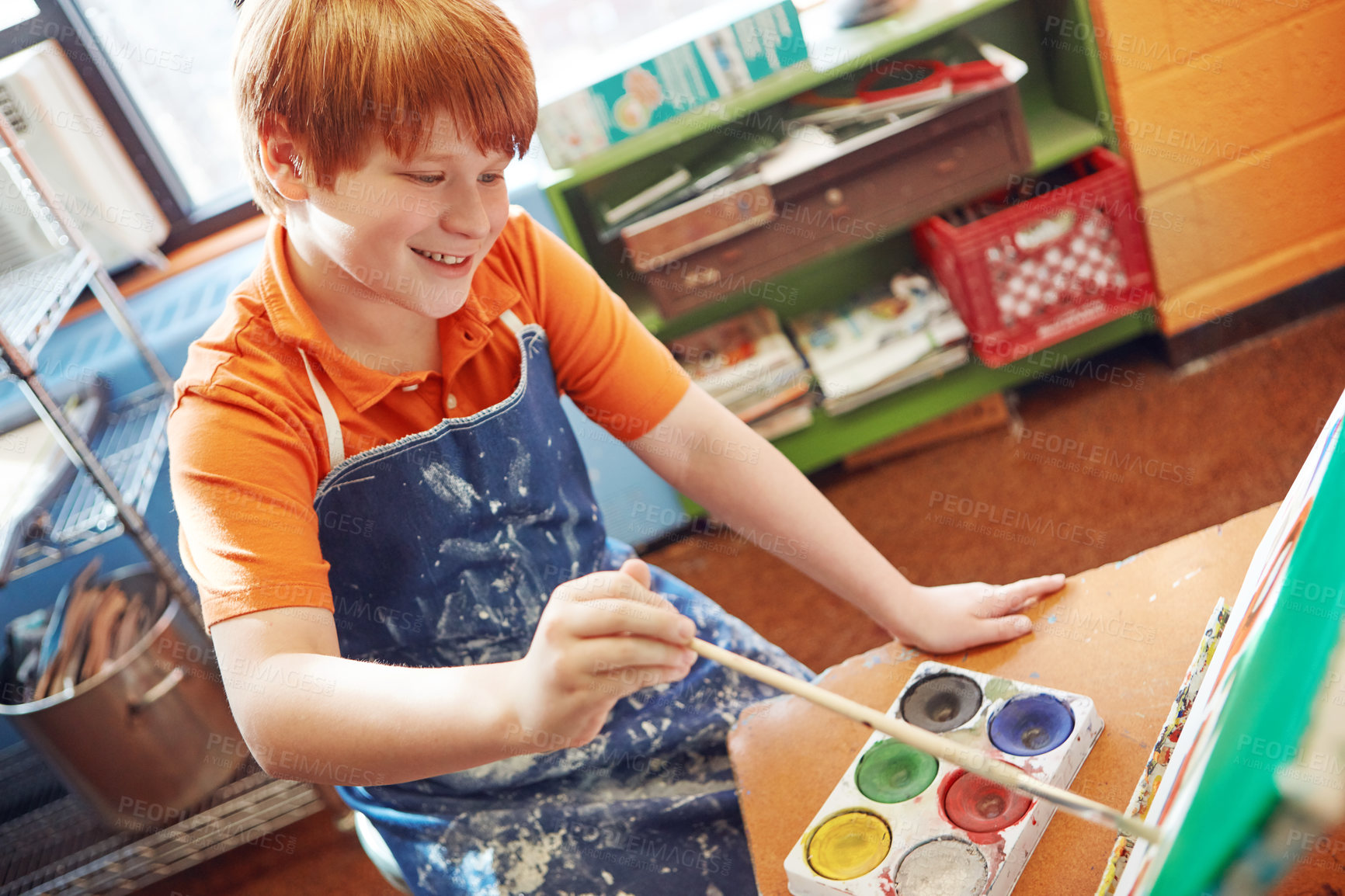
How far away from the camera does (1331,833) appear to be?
64cm

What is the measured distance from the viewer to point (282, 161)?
2.89 feet

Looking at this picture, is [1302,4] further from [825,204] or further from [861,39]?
[825,204]

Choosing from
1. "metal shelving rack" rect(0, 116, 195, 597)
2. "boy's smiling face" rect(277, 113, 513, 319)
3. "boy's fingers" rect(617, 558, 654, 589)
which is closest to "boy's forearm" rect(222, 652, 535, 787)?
"boy's fingers" rect(617, 558, 654, 589)

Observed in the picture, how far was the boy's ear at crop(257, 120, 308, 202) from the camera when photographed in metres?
0.86

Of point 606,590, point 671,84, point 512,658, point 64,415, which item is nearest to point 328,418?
point 512,658

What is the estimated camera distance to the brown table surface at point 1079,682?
0.74m

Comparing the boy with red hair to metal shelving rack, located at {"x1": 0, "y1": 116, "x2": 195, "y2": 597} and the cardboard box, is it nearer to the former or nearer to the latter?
metal shelving rack, located at {"x1": 0, "y1": 116, "x2": 195, "y2": 597}

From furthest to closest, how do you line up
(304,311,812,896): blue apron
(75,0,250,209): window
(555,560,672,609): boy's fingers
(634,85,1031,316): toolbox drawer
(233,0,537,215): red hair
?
(75,0,250,209): window → (634,85,1031,316): toolbox drawer → (304,311,812,896): blue apron → (233,0,537,215): red hair → (555,560,672,609): boy's fingers

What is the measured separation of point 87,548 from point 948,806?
64.0 inches

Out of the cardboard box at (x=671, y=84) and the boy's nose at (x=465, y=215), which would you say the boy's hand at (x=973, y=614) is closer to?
the boy's nose at (x=465, y=215)

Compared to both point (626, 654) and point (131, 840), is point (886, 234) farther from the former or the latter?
point (131, 840)

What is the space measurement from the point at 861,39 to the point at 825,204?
1.18 ft

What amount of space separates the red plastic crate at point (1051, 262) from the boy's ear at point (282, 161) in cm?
158

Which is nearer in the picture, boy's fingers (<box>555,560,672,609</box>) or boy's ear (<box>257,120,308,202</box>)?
boy's fingers (<box>555,560,672,609</box>)
